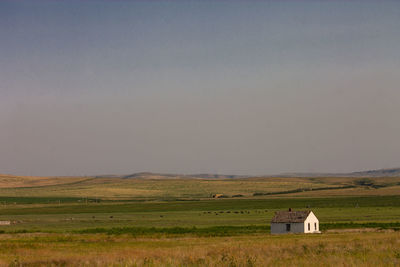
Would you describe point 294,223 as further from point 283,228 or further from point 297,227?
point 283,228

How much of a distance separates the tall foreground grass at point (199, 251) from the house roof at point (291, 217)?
1380cm

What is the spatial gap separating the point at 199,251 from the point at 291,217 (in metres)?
30.5

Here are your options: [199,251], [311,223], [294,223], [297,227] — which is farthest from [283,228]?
[199,251]

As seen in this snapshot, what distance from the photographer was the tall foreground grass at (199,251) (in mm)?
27059

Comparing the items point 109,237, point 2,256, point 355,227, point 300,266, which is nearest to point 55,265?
point 2,256

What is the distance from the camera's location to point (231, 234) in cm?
6316

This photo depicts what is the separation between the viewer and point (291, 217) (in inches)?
2685

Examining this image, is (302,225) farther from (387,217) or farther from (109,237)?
(387,217)

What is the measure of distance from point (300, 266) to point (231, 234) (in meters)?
40.7

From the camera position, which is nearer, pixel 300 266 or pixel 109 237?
pixel 300 266

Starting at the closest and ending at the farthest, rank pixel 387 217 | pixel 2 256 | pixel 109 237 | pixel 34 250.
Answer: pixel 2 256 < pixel 34 250 < pixel 109 237 < pixel 387 217

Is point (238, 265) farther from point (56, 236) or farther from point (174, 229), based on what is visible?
point (174, 229)

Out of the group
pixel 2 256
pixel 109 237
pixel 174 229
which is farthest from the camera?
pixel 174 229

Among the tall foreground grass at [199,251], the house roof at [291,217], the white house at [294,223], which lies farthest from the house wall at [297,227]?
the tall foreground grass at [199,251]
